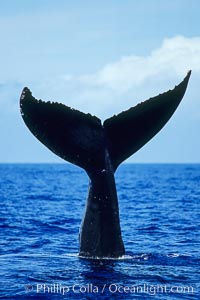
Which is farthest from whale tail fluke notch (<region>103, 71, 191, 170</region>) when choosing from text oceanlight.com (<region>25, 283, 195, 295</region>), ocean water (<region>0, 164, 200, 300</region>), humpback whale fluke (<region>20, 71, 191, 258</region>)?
text oceanlight.com (<region>25, 283, 195, 295</region>)

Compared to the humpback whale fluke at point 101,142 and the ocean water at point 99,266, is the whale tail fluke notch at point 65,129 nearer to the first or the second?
the humpback whale fluke at point 101,142

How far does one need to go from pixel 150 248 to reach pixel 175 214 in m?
9.98

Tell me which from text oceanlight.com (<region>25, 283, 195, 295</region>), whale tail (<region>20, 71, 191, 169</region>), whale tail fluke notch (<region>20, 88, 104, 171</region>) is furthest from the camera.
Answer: whale tail (<region>20, 71, 191, 169</region>)

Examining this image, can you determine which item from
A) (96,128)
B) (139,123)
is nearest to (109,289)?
(96,128)

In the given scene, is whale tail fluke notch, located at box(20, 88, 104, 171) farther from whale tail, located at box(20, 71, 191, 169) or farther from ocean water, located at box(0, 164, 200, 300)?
ocean water, located at box(0, 164, 200, 300)

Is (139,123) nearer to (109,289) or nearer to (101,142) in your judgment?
(101,142)

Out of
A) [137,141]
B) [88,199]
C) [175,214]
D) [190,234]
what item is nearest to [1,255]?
[88,199]

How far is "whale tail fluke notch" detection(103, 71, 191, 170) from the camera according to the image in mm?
9023

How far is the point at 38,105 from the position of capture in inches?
339

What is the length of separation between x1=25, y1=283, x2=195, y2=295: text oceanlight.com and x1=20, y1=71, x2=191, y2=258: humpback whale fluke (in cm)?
94

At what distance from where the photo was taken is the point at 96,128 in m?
9.19

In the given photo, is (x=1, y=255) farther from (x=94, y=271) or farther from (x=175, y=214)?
(x=175, y=214)

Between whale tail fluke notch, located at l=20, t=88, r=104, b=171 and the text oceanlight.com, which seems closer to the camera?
the text oceanlight.com

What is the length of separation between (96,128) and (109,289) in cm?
230
